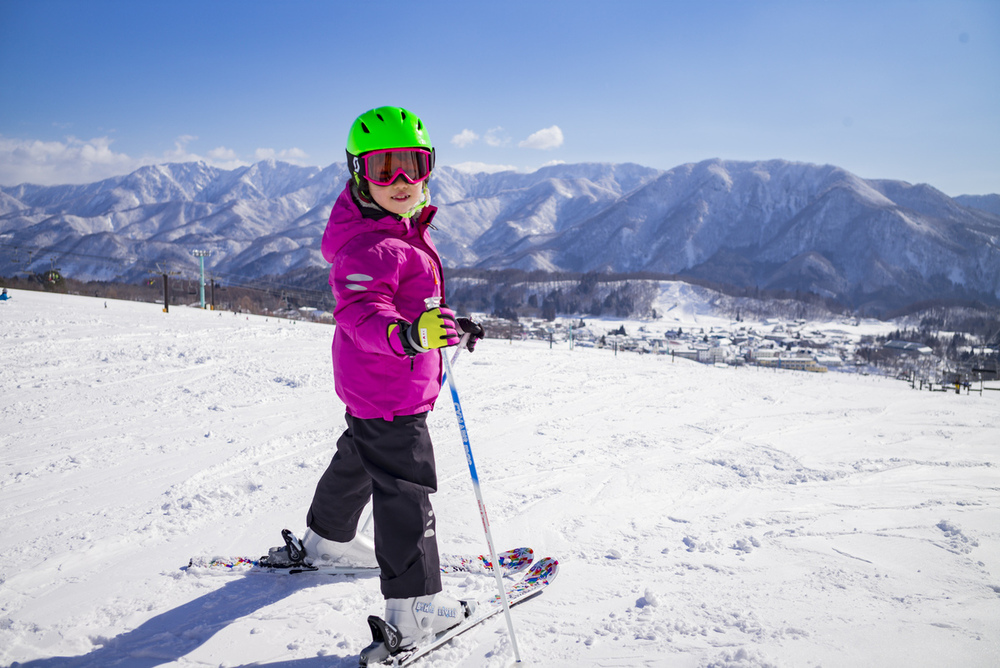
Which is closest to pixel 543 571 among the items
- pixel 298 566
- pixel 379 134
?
pixel 298 566

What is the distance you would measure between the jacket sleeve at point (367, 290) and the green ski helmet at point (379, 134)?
435mm

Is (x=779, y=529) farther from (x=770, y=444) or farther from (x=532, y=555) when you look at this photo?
(x=770, y=444)

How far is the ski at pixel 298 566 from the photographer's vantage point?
2.67 meters

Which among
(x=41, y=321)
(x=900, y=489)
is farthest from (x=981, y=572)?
(x=41, y=321)

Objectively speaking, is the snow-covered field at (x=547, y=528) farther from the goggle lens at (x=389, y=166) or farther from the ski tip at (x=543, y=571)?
the goggle lens at (x=389, y=166)

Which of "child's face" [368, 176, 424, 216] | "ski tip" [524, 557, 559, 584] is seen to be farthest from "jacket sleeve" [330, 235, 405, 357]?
"ski tip" [524, 557, 559, 584]

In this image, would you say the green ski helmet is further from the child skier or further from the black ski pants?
the black ski pants

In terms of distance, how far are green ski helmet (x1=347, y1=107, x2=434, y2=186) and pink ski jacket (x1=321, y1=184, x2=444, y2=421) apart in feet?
0.53

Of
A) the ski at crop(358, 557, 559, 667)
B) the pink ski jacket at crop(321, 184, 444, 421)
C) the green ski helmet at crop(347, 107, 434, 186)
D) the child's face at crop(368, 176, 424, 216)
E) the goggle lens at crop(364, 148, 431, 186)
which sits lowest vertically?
the ski at crop(358, 557, 559, 667)

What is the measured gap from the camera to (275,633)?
2.21 metres

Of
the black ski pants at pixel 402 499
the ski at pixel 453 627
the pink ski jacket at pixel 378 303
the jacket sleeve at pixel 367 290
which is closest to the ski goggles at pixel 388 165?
the pink ski jacket at pixel 378 303

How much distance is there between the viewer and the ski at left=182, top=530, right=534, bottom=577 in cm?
267

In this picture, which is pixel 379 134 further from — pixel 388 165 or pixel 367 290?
pixel 367 290

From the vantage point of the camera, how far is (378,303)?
203cm
